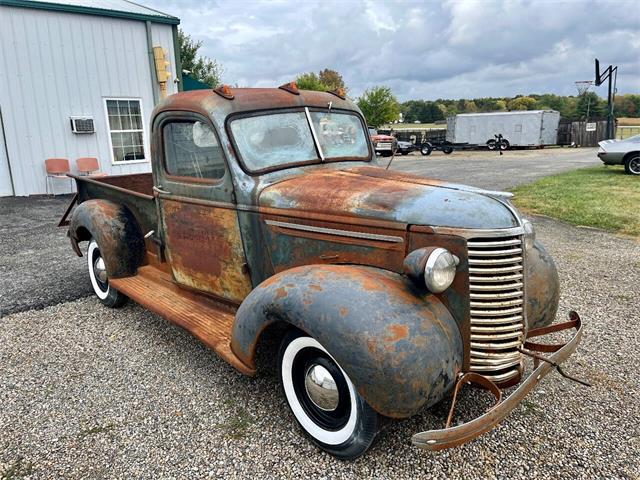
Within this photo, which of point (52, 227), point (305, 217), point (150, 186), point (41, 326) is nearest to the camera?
point (305, 217)

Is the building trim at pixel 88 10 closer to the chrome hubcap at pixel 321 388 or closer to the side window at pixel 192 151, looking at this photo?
the side window at pixel 192 151

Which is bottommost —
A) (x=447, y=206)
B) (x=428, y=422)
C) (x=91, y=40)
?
(x=428, y=422)

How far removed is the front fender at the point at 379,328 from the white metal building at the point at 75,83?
11046mm

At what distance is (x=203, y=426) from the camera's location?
109 inches

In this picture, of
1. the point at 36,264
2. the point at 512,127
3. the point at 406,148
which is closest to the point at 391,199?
the point at 36,264

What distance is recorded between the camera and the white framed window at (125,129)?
39.5 ft

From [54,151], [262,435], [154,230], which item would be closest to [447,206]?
[262,435]

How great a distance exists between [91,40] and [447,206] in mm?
11973

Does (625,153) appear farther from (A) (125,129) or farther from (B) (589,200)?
(A) (125,129)

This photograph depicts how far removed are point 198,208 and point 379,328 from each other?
1.89 metres

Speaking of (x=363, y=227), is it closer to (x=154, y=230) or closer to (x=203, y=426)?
(x=203, y=426)

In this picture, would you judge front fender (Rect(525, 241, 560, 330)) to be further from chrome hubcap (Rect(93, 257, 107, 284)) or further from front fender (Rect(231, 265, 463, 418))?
chrome hubcap (Rect(93, 257, 107, 284))

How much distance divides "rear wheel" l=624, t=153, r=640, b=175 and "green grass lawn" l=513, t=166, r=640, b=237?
23 centimetres

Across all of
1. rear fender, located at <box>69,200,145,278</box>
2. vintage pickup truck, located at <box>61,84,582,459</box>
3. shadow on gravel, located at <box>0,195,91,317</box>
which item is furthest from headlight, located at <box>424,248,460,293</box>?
shadow on gravel, located at <box>0,195,91,317</box>
